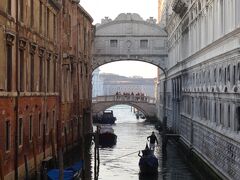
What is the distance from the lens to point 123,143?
32.0m

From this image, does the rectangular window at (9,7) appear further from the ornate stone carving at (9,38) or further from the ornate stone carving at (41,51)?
the ornate stone carving at (41,51)

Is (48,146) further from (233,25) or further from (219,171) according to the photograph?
(233,25)

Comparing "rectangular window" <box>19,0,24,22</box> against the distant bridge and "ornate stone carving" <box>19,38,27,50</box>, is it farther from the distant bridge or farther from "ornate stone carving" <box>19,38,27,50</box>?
the distant bridge

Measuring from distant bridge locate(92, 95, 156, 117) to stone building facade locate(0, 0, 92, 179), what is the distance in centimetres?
2049

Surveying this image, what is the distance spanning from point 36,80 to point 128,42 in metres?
21.2

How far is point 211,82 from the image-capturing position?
59.3 feet

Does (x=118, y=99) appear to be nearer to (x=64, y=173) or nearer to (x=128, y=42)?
(x=128, y=42)

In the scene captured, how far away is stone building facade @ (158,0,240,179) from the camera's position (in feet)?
46.8

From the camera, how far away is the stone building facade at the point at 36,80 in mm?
14391

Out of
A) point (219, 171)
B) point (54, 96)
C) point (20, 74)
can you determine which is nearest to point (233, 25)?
point (219, 171)

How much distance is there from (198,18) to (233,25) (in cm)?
774

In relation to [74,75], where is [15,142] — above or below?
below

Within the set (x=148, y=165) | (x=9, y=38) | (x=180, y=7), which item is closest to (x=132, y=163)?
(x=148, y=165)

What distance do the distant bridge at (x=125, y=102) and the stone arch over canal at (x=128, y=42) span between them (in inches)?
442
